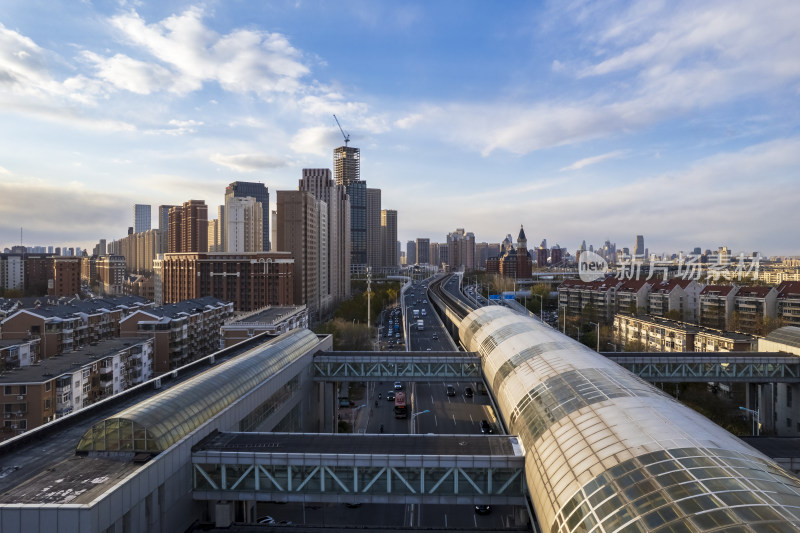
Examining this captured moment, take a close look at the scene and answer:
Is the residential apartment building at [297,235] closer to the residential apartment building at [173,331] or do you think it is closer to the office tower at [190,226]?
the residential apartment building at [173,331]

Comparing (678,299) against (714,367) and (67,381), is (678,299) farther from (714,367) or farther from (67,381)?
(67,381)

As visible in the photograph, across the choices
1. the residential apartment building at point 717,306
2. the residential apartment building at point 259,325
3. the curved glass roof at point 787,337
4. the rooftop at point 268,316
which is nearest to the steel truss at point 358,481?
the curved glass roof at point 787,337

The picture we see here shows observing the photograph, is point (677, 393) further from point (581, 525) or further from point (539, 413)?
point (581, 525)

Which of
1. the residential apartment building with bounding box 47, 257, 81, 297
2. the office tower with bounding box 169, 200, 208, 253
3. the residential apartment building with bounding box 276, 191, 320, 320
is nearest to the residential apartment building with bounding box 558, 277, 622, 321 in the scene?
the residential apartment building with bounding box 276, 191, 320, 320

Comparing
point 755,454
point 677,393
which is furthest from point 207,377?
point 677,393

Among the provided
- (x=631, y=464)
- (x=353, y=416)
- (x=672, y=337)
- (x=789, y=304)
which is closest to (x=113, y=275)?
(x=353, y=416)
